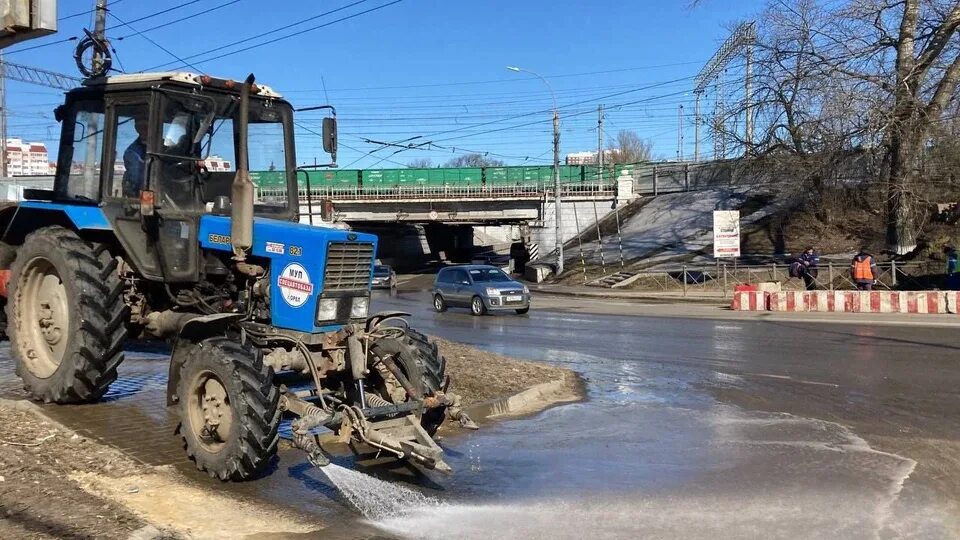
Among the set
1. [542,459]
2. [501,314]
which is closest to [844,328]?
[501,314]

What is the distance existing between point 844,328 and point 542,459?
49.7 ft

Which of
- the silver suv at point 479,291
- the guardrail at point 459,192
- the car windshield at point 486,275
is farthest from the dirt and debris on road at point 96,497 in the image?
the guardrail at point 459,192

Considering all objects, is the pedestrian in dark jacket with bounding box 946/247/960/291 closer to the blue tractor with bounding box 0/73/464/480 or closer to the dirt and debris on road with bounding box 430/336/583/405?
the dirt and debris on road with bounding box 430/336/583/405

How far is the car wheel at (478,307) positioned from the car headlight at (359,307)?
18.8 metres

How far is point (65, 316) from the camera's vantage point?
27.3 ft

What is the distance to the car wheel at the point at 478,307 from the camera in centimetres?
2578

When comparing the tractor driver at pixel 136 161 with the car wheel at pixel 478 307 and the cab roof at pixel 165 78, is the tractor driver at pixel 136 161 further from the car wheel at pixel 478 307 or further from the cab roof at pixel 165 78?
the car wheel at pixel 478 307

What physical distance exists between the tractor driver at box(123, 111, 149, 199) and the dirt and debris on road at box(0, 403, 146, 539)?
227 centimetres

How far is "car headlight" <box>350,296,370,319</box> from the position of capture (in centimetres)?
685

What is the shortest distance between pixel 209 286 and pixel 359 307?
5.87 ft

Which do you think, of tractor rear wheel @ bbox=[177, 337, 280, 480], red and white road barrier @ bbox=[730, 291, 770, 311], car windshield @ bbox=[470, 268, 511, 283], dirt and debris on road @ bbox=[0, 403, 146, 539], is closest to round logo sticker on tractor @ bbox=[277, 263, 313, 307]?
tractor rear wheel @ bbox=[177, 337, 280, 480]

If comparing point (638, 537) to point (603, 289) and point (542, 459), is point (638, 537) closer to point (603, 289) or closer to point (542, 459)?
point (542, 459)

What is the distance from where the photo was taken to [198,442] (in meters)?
6.36

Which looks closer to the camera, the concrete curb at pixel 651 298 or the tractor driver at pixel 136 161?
the tractor driver at pixel 136 161
